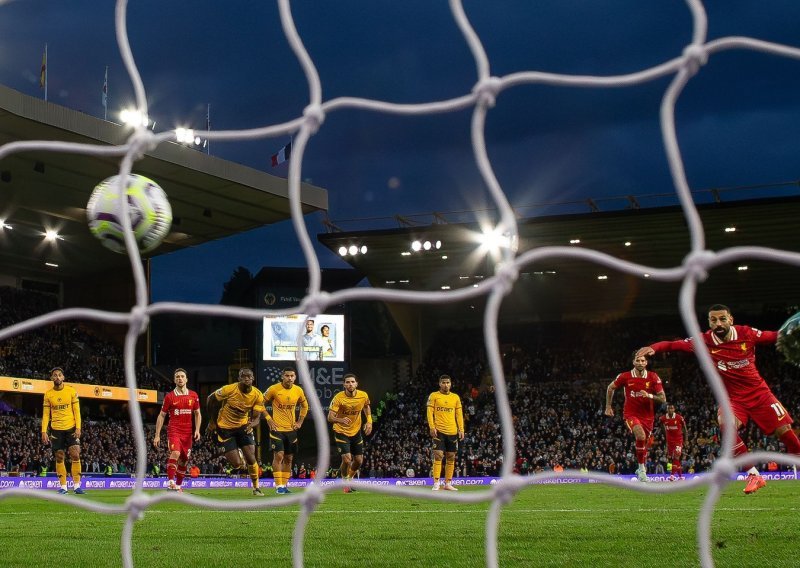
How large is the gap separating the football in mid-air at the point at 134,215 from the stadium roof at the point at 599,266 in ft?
75.6

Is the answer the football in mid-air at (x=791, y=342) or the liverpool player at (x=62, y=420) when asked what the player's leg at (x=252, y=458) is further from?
the football in mid-air at (x=791, y=342)

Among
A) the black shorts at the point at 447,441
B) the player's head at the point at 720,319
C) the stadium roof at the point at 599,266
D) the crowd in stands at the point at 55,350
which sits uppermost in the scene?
the stadium roof at the point at 599,266

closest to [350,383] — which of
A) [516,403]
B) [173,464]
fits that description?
[173,464]

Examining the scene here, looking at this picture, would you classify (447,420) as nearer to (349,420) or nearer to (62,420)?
(349,420)

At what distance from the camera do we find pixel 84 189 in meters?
27.5

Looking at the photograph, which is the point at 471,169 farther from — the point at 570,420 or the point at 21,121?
the point at 21,121

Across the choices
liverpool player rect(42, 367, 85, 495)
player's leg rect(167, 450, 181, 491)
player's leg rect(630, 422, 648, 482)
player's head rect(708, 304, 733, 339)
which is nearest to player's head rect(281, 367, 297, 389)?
player's leg rect(167, 450, 181, 491)

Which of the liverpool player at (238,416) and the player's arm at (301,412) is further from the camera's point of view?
the player's arm at (301,412)

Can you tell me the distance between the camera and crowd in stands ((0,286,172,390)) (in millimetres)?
31453

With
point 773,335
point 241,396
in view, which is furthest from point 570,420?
point 773,335

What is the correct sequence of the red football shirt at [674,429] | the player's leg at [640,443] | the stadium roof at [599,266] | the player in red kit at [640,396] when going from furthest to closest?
the stadium roof at [599,266]
the red football shirt at [674,429]
the player's leg at [640,443]
the player in red kit at [640,396]

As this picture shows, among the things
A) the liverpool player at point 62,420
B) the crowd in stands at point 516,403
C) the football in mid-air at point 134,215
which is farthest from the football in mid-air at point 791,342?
the crowd in stands at point 516,403

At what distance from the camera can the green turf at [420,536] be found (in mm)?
5016

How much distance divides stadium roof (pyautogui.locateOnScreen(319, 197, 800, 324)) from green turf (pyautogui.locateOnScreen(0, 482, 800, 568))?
62.5 feet
